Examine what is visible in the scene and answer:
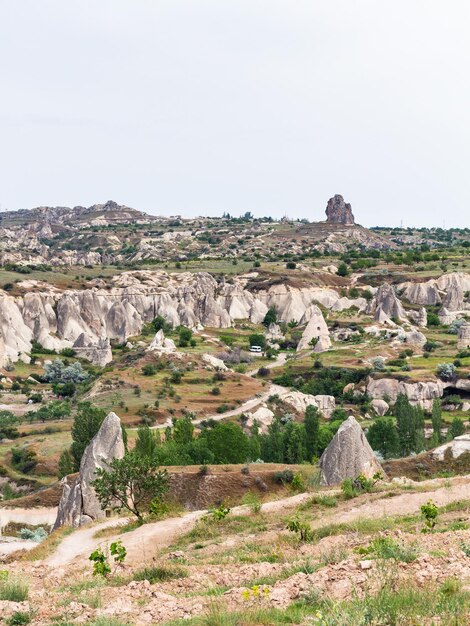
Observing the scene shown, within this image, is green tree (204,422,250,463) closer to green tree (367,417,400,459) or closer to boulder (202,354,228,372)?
green tree (367,417,400,459)

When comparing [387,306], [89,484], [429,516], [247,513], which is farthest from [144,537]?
[387,306]

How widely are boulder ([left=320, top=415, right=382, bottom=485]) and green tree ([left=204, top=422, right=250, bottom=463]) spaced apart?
1362 centimetres

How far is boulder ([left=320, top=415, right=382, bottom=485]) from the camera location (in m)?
29.1

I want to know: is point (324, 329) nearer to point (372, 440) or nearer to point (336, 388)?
point (336, 388)

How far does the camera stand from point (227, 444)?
142ft

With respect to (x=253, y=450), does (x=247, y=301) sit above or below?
above

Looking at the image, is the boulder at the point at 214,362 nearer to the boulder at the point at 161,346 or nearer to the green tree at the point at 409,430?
the boulder at the point at 161,346

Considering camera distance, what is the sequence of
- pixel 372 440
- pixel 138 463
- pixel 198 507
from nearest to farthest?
1. pixel 138 463
2. pixel 198 507
3. pixel 372 440

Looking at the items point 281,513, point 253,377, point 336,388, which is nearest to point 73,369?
point 253,377

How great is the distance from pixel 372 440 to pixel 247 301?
236ft

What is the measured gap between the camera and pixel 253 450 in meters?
45.9

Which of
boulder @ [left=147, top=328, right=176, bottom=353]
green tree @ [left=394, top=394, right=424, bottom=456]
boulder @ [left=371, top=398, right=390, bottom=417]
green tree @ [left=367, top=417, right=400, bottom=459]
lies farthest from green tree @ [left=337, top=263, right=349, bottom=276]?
green tree @ [left=367, top=417, right=400, bottom=459]

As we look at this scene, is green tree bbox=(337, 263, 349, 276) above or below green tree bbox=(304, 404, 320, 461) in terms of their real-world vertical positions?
above

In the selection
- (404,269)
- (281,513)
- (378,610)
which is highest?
(404,269)
